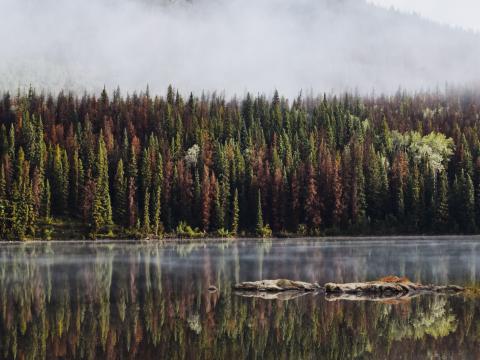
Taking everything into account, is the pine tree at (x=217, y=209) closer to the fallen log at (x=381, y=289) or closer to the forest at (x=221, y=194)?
the forest at (x=221, y=194)

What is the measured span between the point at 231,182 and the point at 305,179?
58.1 feet

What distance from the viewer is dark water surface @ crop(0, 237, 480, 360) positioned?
34906 millimetres

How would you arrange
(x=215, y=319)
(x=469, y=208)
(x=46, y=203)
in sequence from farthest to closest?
(x=46, y=203) < (x=469, y=208) < (x=215, y=319)

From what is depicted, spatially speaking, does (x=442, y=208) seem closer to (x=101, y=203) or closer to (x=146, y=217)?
(x=146, y=217)

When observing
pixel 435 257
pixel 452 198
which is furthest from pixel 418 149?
pixel 435 257

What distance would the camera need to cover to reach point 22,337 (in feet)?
123

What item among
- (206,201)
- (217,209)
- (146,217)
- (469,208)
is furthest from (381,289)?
(206,201)

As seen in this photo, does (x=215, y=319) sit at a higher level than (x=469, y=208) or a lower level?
lower

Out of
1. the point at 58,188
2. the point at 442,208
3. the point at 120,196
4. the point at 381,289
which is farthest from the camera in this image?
the point at 58,188

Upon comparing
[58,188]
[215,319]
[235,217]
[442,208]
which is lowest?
[215,319]

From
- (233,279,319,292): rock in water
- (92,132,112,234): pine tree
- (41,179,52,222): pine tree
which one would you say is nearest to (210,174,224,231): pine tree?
(92,132,112,234): pine tree

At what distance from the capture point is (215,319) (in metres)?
42.4

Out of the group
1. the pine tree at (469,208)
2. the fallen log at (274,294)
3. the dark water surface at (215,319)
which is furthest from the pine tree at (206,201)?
the fallen log at (274,294)

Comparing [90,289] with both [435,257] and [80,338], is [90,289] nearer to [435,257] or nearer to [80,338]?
[80,338]
